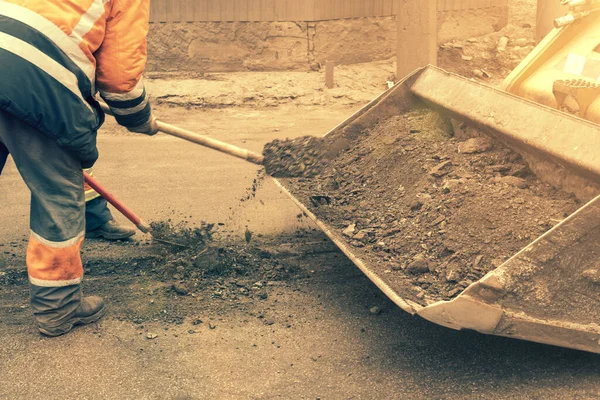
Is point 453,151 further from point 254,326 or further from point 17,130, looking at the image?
point 17,130

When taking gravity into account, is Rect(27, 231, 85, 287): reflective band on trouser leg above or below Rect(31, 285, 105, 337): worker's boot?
above

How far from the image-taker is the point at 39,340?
3.23 m

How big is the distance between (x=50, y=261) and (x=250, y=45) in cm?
600

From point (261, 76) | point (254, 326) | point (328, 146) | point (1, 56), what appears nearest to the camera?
point (1, 56)

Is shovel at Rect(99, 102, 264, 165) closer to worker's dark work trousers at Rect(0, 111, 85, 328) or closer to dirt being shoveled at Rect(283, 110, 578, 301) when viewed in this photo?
dirt being shoveled at Rect(283, 110, 578, 301)

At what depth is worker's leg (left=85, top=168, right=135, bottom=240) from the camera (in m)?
4.37

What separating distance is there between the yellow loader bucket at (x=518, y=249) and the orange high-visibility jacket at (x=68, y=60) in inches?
43.7

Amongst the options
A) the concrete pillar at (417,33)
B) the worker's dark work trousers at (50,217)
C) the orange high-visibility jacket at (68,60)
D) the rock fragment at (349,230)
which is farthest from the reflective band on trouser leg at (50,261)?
the concrete pillar at (417,33)

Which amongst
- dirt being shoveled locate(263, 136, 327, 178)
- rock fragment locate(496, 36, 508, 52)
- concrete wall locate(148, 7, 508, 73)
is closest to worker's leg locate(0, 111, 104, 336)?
dirt being shoveled locate(263, 136, 327, 178)

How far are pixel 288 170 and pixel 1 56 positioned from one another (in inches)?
66.6

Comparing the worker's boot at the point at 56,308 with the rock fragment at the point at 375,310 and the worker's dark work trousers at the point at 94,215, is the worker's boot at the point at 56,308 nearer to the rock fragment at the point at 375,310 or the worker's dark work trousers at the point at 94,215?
the worker's dark work trousers at the point at 94,215

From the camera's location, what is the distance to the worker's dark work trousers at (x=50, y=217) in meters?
3.11

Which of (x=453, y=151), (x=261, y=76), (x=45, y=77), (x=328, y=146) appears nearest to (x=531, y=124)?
(x=453, y=151)

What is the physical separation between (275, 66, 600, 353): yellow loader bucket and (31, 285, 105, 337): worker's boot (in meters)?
1.17
